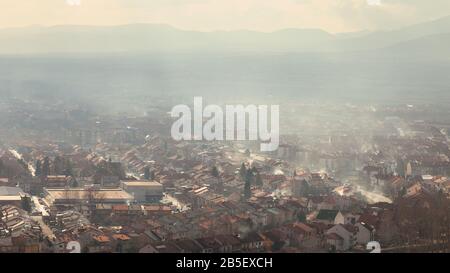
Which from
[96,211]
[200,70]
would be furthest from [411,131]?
[200,70]

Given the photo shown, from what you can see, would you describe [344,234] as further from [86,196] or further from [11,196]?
[11,196]

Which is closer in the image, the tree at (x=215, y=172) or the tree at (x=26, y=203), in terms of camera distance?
the tree at (x=26, y=203)

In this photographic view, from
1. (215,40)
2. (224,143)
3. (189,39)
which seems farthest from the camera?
(215,40)

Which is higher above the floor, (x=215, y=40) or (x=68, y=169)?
(x=215, y=40)

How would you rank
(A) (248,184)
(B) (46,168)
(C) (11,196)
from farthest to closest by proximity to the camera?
(B) (46,168) → (A) (248,184) → (C) (11,196)

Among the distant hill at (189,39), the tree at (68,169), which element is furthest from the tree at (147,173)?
the distant hill at (189,39)

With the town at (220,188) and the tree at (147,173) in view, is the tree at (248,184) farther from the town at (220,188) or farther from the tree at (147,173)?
the tree at (147,173)

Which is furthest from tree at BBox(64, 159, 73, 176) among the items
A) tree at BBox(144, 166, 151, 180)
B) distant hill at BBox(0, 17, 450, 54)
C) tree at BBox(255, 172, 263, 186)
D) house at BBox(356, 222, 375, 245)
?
distant hill at BBox(0, 17, 450, 54)

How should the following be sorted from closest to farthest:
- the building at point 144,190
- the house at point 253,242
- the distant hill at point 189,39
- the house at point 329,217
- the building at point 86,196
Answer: the house at point 253,242 → the house at point 329,217 → the building at point 86,196 → the building at point 144,190 → the distant hill at point 189,39

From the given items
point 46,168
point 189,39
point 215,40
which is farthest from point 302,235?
point 215,40

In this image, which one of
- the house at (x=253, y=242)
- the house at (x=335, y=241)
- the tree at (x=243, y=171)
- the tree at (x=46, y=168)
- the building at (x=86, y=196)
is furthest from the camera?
the tree at (x=46, y=168)
